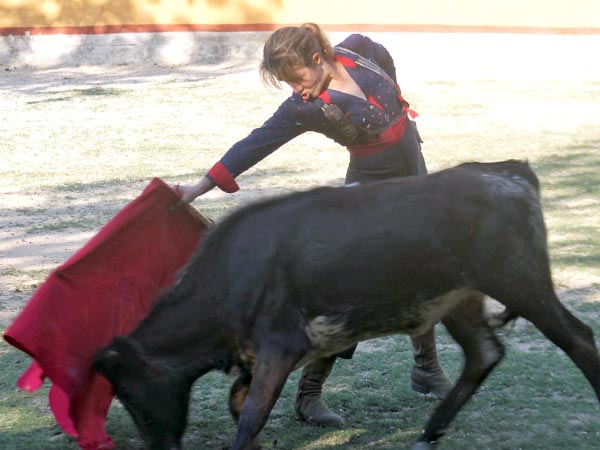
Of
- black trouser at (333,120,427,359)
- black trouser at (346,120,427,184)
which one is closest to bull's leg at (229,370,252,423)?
black trouser at (333,120,427,359)

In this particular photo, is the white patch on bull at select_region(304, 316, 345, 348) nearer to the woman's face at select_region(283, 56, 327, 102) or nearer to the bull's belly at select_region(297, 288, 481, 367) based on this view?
the bull's belly at select_region(297, 288, 481, 367)

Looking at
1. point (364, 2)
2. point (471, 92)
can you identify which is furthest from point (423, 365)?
point (364, 2)

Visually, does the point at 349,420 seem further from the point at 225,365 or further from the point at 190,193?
the point at 190,193

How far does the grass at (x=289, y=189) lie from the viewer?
4.41m

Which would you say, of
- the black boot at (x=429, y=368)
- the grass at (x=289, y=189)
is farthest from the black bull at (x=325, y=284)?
the black boot at (x=429, y=368)

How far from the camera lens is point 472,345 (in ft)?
14.0

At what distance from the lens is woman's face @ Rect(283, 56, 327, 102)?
4133mm

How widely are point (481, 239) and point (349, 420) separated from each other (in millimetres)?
1110

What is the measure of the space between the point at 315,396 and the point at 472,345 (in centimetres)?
69

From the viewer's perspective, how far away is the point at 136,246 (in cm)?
434

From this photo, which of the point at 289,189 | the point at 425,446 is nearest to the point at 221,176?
the point at 425,446

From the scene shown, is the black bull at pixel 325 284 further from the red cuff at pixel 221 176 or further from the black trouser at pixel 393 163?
the black trouser at pixel 393 163

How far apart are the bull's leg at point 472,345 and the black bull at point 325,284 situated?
32 cm

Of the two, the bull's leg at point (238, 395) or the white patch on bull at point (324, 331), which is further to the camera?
the bull's leg at point (238, 395)
